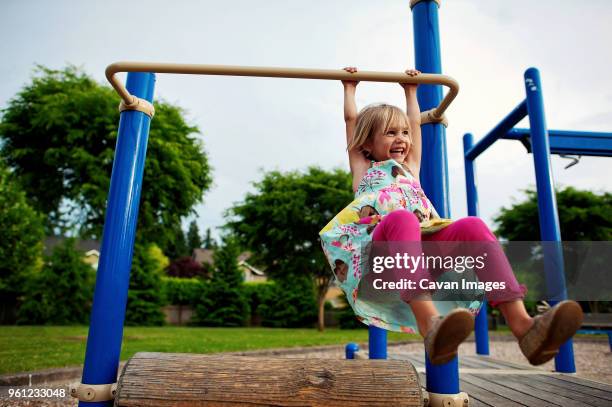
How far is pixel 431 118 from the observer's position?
92.8 inches

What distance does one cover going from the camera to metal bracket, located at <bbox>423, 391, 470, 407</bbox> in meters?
1.88

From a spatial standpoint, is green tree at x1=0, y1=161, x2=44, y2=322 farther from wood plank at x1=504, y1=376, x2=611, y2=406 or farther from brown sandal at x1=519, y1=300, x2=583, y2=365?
brown sandal at x1=519, y1=300, x2=583, y2=365

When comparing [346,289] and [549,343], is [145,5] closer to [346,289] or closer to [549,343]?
[346,289]

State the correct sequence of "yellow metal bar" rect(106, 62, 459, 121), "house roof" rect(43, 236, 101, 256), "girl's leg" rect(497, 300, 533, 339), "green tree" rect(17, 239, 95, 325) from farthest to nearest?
"house roof" rect(43, 236, 101, 256)
"green tree" rect(17, 239, 95, 325)
"yellow metal bar" rect(106, 62, 459, 121)
"girl's leg" rect(497, 300, 533, 339)

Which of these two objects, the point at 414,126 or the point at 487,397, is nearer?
the point at 414,126

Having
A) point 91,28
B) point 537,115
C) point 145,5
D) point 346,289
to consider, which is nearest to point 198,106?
point 91,28

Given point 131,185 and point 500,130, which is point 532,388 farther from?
point 131,185

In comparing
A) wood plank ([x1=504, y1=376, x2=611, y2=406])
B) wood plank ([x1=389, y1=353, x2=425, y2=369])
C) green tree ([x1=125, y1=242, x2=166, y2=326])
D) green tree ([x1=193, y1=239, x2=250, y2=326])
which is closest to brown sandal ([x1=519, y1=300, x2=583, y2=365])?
wood plank ([x1=504, y1=376, x2=611, y2=406])

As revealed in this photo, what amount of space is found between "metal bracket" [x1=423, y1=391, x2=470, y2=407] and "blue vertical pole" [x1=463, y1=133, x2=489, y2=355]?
3.38 metres

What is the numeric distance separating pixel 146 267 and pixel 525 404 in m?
16.9

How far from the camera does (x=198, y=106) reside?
12867 millimetres

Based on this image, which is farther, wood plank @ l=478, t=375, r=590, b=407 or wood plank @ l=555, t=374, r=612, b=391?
wood plank @ l=555, t=374, r=612, b=391

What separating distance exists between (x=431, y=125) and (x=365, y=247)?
1.02m

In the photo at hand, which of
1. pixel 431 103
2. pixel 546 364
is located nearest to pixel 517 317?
pixel 431 103
